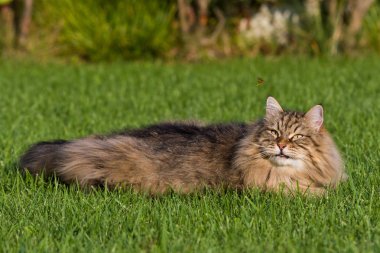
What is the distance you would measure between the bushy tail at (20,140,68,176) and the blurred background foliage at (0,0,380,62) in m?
10.0

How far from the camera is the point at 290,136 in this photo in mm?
5785

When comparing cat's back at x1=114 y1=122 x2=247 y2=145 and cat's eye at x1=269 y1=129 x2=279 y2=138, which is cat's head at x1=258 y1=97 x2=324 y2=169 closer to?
cat's eye at x1=269 y1=129 x2=279 y2=138

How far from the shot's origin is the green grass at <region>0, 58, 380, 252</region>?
4773 millimetres

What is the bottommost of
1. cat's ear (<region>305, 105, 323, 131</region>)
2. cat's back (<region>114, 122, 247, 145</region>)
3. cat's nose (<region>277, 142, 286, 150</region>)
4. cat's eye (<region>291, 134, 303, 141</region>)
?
cat's back (<region>114, 122, 247, 145</region>)

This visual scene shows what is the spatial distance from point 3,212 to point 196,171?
55.5 inches

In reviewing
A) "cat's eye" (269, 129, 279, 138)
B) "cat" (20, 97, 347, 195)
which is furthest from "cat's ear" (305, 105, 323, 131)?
"cat's eye" (269, 129, 279, 138)

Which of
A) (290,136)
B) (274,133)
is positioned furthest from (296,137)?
(274,133)

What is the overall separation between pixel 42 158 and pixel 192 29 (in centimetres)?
1076

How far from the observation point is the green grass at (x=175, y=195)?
4773 mm

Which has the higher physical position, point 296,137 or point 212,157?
point 296,137

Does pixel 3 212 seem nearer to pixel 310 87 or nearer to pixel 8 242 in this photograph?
pixel 8 242

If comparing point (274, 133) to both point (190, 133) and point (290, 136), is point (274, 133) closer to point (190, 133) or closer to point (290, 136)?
point (290, 136)

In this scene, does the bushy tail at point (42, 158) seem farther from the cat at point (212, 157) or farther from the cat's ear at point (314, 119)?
the cat's ear at point (314, 119)

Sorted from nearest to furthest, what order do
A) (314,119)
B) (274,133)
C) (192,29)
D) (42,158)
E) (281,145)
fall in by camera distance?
(281,145) < (274,133) < (314,119) < (42,158) < (192,29)
